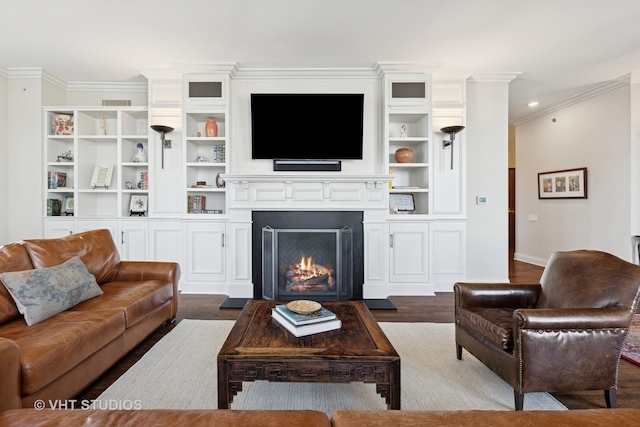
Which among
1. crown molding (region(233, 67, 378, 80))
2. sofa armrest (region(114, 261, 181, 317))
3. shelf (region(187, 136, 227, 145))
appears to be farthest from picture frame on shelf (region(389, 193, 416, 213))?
sofa armrest (region(114, 261, 181, 317))

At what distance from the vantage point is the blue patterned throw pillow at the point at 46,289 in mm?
1842

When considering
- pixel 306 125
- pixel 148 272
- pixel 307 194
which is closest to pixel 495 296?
pixel 307 194

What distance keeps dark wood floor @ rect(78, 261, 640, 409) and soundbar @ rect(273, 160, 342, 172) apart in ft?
5.74

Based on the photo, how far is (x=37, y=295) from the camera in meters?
1.88

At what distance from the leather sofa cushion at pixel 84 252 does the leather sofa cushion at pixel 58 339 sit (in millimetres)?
528

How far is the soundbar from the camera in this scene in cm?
394

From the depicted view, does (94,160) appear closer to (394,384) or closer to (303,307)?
(303,307)

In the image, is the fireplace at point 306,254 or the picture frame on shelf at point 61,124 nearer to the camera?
the fireplace at point 306,254

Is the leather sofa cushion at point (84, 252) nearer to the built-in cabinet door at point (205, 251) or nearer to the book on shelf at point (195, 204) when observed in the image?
the built-in cabinet door at point (205, 251)

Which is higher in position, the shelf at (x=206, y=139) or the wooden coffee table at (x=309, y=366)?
the shelf at (x=206, y=139)

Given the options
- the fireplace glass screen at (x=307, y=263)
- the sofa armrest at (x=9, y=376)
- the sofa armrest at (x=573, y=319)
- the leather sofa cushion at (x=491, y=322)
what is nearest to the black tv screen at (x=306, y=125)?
the fireplace glass screen at (x=307, y=263)

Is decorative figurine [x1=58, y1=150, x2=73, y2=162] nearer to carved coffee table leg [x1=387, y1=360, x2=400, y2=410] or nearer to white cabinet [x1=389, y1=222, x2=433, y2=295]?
white cabinet [x1=389, y1=222, x2=433, y2=295]

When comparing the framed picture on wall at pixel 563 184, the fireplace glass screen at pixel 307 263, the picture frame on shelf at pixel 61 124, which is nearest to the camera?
the fireplace glass screen at pixel 307 263

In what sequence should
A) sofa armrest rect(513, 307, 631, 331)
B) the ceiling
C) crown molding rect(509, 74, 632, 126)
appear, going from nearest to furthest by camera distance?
sofa armrest rect(513, 307, 631, 331)
the ceiling
crown molding rect(509, 74, 632, 126)
